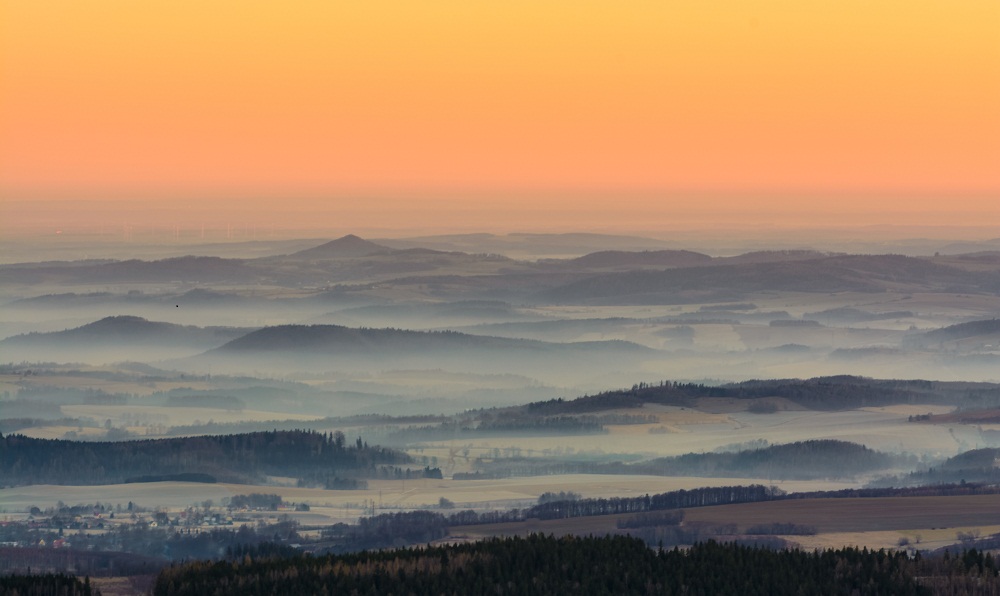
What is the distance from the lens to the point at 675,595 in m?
98.4

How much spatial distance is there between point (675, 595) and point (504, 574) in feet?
32.0

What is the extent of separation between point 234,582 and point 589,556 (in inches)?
726

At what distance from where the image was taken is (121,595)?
431ft

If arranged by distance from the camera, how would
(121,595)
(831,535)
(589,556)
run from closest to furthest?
(589,556)
(121,595)
(831,535)

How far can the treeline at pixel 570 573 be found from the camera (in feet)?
327

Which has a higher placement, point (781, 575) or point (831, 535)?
point (781, 575)

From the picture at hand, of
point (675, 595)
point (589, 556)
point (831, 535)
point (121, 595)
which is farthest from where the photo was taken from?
point (831, 535)

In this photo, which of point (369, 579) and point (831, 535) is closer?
point (369, 579)

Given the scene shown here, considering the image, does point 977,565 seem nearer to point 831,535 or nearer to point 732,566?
point 732,566

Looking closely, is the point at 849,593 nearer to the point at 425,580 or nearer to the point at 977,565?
the point at 977,565

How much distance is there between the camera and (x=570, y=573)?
4021 inches

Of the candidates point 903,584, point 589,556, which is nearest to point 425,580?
point 589,556

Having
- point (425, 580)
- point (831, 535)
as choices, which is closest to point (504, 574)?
point (425, 580)

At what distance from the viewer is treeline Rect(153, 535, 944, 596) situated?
99.6 m
